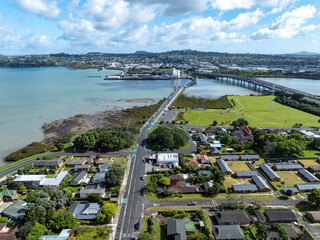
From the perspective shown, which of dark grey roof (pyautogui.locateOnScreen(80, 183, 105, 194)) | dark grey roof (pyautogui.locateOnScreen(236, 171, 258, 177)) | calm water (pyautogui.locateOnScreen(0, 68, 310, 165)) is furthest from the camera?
calm water (pyautogui.locateOnScreen(0, 68, 310, 165))

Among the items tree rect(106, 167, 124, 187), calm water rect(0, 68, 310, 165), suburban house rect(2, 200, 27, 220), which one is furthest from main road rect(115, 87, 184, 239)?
calm water rect(0, 68, 310, 165)

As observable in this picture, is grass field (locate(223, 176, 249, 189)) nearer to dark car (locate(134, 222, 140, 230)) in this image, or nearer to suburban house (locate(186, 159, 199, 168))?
suburban house (locate(186, 159, 199, 168))

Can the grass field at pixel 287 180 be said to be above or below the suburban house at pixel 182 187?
below

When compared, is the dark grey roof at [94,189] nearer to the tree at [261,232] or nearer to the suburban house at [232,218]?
the suburban house at [232,218]

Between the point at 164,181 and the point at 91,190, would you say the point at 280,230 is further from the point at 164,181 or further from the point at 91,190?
the point at 91,190

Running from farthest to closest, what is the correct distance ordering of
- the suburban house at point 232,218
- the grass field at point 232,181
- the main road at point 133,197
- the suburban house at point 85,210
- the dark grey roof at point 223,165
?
the dark grey roof at point 223,165
the grass field at point 232,181
the suburban house at point 85,210
the suburban house at point 232,218
the main road at point 133,197

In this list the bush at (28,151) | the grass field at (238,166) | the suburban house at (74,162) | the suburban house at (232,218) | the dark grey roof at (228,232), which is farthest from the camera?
the bush at (28,151)

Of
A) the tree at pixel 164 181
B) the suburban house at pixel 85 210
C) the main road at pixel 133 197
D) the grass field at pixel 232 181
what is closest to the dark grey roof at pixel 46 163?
the suburban house at pixel 85 210
